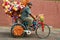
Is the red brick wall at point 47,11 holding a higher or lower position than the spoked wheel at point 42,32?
higher

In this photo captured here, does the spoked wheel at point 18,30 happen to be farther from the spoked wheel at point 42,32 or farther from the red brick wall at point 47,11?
the red brick wall at point 47,11

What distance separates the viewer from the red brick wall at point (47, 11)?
1375 centimetres

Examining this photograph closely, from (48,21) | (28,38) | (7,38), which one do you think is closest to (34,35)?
(28,38)

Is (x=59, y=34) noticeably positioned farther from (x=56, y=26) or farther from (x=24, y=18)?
(x=24, y=18)

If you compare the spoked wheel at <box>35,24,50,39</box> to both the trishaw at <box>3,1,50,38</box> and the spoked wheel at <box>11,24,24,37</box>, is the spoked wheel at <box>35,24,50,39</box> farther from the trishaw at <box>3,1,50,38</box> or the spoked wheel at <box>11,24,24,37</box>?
the spoked wheel at <box>11,24,24,37</box>

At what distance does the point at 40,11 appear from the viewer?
13.8 metres

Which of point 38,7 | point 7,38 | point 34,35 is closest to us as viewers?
point 7,38

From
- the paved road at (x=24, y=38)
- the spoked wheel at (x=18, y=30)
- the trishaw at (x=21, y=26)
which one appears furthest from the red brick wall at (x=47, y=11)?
the spoked wheel at (x=18, y=30)

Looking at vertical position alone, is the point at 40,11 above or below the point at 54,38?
above

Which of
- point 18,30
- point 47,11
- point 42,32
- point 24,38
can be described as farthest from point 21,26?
point 47,11

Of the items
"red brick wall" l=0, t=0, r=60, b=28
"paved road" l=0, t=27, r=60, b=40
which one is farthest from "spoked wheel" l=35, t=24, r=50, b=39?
"red brick wall" l=0, t=0, r=60, b=28

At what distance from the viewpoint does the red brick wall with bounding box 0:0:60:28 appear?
1375 centimetres

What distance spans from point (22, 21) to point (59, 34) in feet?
7.54

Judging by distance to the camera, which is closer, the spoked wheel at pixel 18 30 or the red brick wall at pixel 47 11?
the spoked wheel at pixel 18 30
